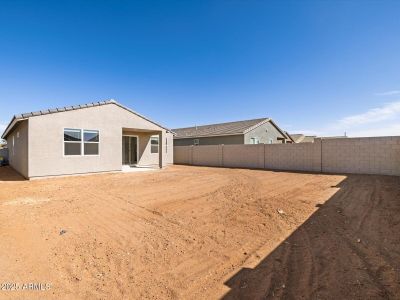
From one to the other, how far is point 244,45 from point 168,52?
18.1ft

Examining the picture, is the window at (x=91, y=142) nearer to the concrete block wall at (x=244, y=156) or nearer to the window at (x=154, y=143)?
the window at (x=154, y=143)

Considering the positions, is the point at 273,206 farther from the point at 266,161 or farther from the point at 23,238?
the point at 266,161

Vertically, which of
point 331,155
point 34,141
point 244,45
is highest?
point 244,45

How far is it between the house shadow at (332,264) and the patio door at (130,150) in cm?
1628

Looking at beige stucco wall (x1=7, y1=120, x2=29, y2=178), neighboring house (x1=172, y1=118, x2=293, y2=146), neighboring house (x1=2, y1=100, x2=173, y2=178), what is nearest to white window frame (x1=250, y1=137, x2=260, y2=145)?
neighboring house (x1=172, y1=118, x2=293, y2=146)

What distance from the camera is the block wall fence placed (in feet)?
38.0

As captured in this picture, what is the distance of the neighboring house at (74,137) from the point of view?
10930 millimetres

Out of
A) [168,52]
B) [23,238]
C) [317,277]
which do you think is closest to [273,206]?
[317,277]

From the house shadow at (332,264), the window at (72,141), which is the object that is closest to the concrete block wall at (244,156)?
the house shadow at (332,264)

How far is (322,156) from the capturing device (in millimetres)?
13766

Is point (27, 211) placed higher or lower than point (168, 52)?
lower

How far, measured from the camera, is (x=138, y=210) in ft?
18.9

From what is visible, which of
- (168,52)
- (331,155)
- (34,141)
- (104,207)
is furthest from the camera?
(168,52)

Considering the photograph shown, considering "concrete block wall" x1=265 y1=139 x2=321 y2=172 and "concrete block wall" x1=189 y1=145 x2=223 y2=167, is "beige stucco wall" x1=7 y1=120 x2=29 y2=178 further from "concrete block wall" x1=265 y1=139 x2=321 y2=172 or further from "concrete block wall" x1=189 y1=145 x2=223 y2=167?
"concrete block wall" x1=265 y1=139 x2=321 y2=172
